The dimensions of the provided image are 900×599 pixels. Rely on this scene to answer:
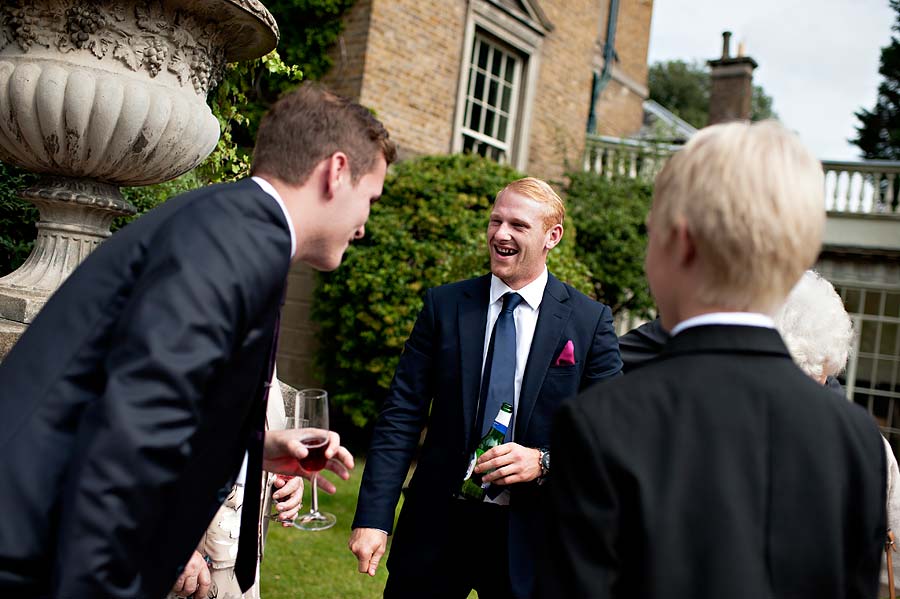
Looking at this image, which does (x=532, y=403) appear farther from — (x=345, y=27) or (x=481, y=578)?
(x=345, y=27)

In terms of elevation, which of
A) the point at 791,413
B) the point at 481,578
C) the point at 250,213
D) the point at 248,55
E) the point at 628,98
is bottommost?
the point at 481,578

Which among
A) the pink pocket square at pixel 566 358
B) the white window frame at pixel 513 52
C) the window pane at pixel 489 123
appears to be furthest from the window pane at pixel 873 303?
the pink pocket square at pixel 566 358

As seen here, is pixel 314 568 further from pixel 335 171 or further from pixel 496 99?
pixel 496 99

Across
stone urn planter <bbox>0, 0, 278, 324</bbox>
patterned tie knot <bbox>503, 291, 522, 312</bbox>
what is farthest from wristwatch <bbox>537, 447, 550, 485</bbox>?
stone urn planter <bbox>0, 0, 278, 324</bbox>

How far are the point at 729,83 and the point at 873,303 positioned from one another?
7.76 metres

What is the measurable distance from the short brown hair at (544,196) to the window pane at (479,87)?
30.2 feet

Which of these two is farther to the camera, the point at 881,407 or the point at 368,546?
the point at 881,407

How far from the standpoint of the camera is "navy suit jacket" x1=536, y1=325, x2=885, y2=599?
1.31 m

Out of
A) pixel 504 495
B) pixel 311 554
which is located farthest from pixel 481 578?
pixel 311 554

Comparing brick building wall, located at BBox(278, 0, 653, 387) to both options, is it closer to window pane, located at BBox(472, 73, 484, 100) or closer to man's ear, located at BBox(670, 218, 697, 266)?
window pane, located at BBox(472, 73, 484, 100)

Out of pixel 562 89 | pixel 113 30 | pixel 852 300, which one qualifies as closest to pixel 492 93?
pixel 562 89

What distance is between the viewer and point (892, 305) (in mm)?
14562

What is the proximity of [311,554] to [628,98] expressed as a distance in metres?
14.5

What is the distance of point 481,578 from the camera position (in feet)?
8.88
